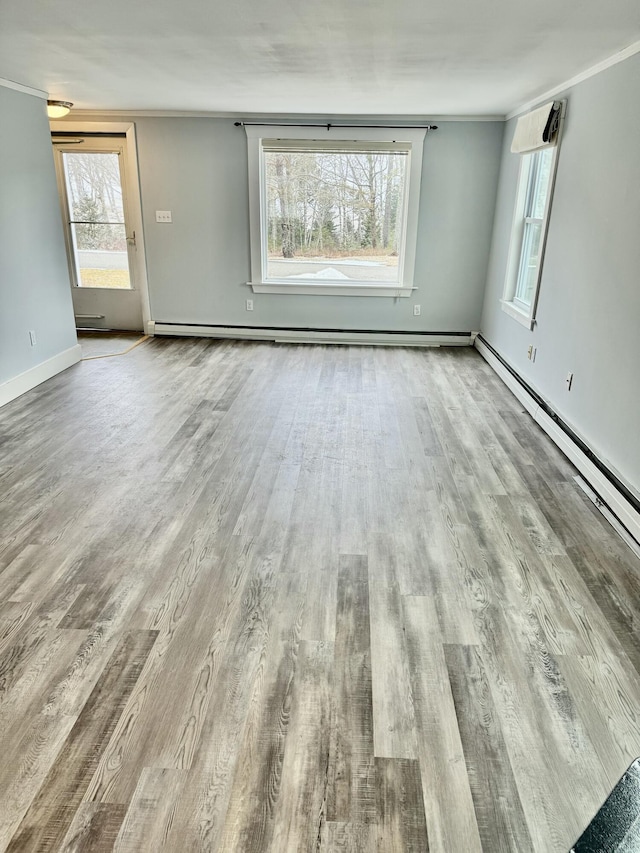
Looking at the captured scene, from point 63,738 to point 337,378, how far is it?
147 inches

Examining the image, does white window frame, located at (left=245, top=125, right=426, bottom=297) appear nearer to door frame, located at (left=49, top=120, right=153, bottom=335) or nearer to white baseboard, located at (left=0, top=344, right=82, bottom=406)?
door frame, located at (left=49, top=120, right=153, bottom=335)

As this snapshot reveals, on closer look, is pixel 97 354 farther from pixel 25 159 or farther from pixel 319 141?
pixel 319 141

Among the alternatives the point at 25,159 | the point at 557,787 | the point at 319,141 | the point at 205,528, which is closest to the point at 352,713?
the point at 557,787

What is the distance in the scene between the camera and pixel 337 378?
16.5 feet

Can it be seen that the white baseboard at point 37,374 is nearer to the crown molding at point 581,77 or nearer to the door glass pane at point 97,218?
the door glass pane at point 97,218

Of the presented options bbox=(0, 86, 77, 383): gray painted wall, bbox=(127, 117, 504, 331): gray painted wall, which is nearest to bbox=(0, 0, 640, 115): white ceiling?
bbox=(0, 86, 77, 383): gray painted wall

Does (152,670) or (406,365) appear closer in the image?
(152,670)

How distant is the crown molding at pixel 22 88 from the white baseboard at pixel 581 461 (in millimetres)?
4329

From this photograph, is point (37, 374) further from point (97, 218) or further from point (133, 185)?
point (133, 185)

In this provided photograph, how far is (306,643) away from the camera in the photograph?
2.03m

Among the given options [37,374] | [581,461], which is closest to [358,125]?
[37,374]

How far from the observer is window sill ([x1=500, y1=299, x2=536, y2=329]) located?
4.52 meters

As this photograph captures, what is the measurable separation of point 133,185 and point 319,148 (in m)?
1.94

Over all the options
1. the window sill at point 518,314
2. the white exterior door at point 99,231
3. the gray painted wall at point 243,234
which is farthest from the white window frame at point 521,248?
the white exterior door at point 99,231
